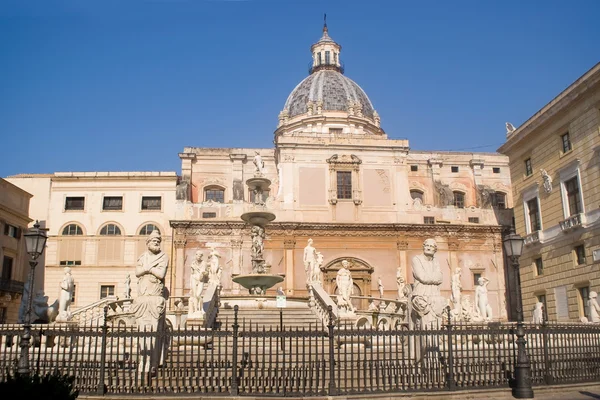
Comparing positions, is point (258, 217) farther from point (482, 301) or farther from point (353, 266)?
point (353, 266)

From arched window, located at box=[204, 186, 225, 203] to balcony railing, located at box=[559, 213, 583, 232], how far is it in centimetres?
2244

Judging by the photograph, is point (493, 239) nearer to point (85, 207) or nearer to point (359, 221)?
point (359, 221)

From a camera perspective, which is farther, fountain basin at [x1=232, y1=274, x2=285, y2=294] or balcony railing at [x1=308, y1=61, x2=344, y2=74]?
balcony railing at [x1=308, y1=61, x2=344, y2=74]

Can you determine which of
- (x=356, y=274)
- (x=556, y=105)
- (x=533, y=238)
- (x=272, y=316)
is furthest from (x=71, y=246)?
(x=556, y=105)

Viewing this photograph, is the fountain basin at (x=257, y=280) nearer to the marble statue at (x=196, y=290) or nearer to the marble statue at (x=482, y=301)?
the marble statue at (x=196, y=290)

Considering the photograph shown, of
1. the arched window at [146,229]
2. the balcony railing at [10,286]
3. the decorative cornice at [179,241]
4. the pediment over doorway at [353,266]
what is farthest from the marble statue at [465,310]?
the balcony railing at [10,286]

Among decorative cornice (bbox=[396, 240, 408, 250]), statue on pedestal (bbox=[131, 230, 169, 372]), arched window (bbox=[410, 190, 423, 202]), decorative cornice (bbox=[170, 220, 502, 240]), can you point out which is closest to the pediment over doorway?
decorative cornice (bbox=[170, 220, 502, 240])

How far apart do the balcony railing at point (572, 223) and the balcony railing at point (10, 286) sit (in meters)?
29.4

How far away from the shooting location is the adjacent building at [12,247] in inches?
1361

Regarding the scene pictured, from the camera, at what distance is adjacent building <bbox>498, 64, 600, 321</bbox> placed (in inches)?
1011

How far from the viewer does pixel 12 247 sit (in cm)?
3588

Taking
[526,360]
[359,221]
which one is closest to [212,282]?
[526,360]

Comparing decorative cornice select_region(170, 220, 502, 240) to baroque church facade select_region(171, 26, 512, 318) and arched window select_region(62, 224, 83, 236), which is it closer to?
baroque church facade select_region(171, 26, 512, 318)

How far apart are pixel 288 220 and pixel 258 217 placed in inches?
582
